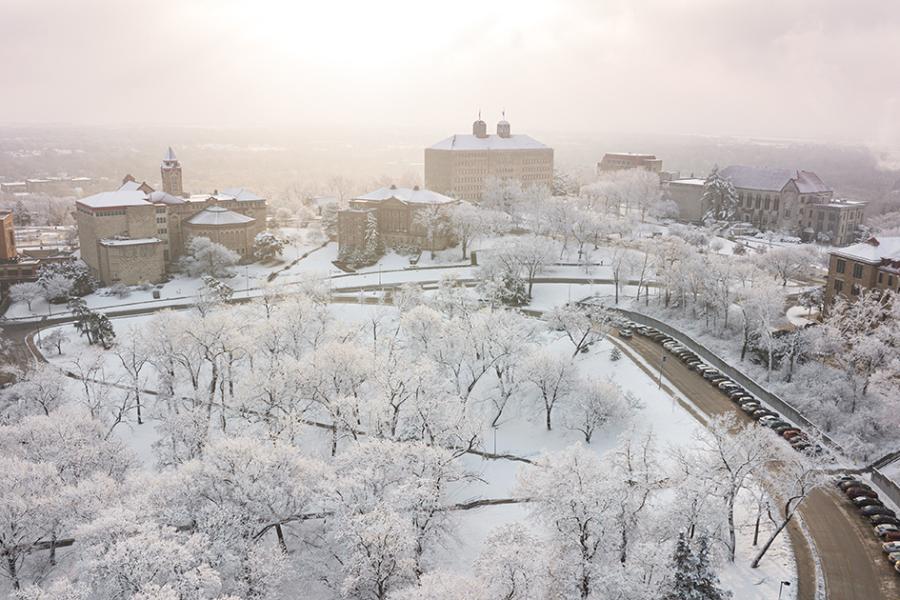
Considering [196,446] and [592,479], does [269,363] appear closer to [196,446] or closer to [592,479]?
[196,446]

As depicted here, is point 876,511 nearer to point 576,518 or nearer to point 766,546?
point 766,546

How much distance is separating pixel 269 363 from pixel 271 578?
74.9 ft

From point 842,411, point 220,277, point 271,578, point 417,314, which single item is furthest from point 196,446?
point 220,277

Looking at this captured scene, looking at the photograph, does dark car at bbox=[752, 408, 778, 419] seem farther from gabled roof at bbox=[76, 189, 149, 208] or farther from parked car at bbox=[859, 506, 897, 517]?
gabled roof at bbox=[76, 189, 149, 208]

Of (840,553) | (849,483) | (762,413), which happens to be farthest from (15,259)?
(840,553)

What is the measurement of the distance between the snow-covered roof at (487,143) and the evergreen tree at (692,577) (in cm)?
10938

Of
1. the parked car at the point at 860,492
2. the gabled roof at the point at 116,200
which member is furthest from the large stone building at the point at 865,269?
the gabled roof at the point at 116,200

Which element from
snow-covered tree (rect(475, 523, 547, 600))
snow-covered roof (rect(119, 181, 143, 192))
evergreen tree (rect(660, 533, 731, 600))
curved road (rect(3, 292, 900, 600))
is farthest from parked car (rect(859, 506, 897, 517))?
snow-covered roof (rect(119, 181, 143, 192))

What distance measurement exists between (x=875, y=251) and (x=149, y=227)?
73.9m

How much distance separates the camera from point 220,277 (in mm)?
79562

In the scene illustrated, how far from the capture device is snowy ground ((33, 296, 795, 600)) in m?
30.8

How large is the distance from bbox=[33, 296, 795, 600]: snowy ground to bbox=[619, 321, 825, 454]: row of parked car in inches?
154

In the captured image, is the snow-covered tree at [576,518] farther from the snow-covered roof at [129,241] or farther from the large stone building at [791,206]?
the large stone building at [791,206]

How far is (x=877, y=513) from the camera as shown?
111ft
